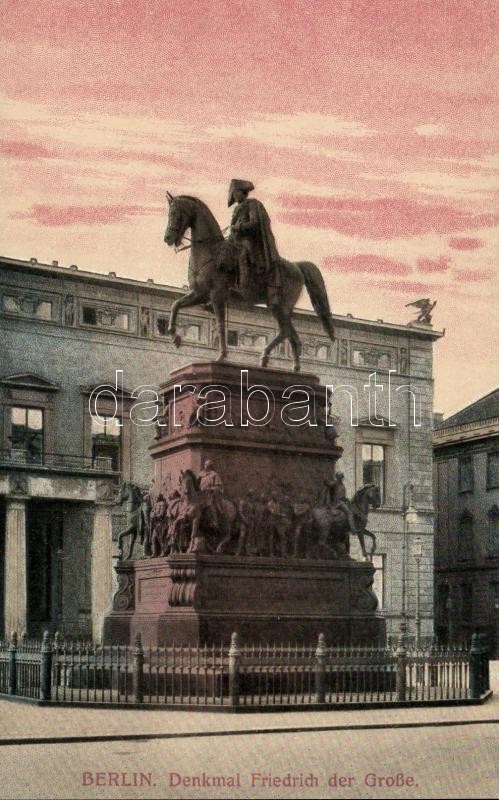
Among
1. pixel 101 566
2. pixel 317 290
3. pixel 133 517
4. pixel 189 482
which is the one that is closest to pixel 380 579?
pixel 101 566

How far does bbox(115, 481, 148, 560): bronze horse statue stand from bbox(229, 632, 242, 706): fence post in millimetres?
4147

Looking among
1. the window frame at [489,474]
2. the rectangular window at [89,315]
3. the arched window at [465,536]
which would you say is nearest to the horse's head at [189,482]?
the rectangular window at [89,315]

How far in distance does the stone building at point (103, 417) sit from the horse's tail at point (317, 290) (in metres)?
21.2

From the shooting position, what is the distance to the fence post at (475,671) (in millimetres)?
20391

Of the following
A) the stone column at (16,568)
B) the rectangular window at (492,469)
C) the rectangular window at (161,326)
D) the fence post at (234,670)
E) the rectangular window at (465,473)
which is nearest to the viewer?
the fence post at (234,670)

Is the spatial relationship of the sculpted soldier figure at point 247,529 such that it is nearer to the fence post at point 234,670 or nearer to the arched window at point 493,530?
the fence post at point 234,670

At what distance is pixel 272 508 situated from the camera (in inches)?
802

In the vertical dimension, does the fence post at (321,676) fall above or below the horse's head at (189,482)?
below

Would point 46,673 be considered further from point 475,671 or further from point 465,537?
point 465,537

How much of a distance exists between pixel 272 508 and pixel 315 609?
66.9 inches

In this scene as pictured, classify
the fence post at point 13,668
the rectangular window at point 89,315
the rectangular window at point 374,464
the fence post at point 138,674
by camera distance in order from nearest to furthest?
the fence post at point 138,674 → the fence post at point 13,668 → the rectangular window at point 89,315 → the rectangular window at point 374,464

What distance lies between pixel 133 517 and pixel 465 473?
4257 centimetres

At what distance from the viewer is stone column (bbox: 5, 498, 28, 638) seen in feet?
136

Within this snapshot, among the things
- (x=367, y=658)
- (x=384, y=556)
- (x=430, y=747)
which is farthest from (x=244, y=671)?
(x=384, y=556)
